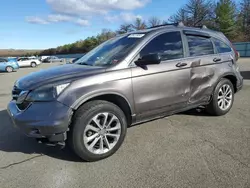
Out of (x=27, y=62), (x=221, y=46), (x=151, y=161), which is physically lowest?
(x=151, y=161)

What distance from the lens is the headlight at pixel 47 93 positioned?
10.2ft

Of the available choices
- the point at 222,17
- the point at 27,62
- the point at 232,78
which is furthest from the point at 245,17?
the point at 232,78

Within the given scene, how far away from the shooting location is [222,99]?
198 inches

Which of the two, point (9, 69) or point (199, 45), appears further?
point (9, 69)

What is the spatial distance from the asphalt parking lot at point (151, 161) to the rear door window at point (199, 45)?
4.50 ft

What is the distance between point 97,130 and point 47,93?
2.77 ft

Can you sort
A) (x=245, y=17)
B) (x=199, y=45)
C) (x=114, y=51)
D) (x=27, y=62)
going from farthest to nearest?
(x=245, y=17) → (x=27, y=62) → (x=199, y=45) → (x=114, y=51)

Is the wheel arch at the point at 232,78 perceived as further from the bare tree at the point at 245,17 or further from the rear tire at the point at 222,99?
the bare tree at the point at 245,17

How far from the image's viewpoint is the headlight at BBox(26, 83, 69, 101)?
309 centimetres

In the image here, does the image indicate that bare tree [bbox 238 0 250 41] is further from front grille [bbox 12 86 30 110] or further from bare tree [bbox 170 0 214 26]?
front grille [bbox 12 86 30 110]

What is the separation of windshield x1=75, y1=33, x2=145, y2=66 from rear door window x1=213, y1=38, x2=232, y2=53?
1814 millimetres

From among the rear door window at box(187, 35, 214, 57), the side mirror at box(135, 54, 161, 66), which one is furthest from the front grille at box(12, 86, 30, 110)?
the rear door window at box(187, 35, 214, 57)

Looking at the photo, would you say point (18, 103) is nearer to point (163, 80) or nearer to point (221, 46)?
point (163, 80)

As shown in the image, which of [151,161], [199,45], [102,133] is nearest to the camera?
[151,161]
